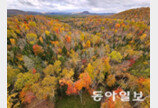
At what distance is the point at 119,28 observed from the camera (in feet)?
266

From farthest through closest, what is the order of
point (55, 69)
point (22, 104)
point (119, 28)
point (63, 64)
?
point (119, 28), point (63, 64), point (55, 69), point (22, 104)

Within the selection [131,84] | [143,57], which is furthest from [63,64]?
[143,57]

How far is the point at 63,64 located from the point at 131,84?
74.5 feet

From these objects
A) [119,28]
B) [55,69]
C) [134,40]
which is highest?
[119,28]

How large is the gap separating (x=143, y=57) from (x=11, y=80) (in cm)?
5918

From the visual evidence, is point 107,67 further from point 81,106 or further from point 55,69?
point 55,69

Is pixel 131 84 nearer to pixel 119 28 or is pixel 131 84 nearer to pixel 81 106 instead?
pixel 81 106

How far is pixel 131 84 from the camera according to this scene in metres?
19.2

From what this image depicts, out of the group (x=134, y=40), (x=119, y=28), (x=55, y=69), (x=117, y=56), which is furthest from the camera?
(x=119, y=28)

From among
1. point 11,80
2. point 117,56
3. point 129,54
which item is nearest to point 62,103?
point 11,80

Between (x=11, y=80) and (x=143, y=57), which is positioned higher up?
(x=143, y=57)

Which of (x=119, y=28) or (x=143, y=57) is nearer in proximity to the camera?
(x=143, y=57)

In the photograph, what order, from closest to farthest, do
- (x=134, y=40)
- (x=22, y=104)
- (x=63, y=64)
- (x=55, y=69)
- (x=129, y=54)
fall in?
(x=22, y=104) < (x=55, y=69) < (x=63, y=64) < (x=129, y=54) < (x=134, y=40)

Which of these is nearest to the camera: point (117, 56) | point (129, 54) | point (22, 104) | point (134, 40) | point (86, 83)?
point (22, 104)
